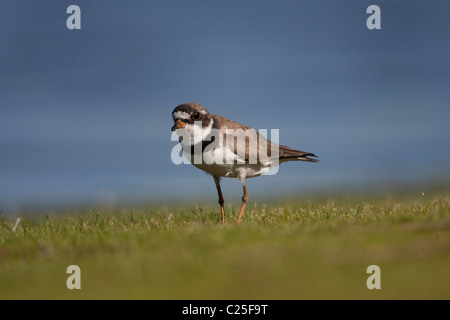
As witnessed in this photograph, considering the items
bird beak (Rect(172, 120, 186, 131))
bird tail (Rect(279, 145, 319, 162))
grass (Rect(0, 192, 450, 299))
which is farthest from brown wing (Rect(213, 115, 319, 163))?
grass (Rect(0, 192, 450, 299))

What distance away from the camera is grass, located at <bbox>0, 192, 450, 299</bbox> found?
540cm

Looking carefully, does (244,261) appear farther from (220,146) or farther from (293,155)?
(293,155)

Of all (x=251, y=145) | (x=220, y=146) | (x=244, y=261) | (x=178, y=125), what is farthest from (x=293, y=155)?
(x=244, y=261)

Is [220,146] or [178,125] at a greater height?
[178,125]

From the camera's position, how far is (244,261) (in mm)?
6051

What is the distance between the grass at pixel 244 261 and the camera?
5402 mm

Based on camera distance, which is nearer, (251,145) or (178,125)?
(178,125)

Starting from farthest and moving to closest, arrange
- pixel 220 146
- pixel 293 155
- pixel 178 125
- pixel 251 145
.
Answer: pixel 293 155 → pixel 251 145 → pixel 220 146 → pixel 178 125

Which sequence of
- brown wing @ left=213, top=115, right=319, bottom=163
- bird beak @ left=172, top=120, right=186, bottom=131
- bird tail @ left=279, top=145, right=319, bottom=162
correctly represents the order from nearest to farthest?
bird beak @ left=172, top=120, right=186, bottom=131 < brown wing @ left=213, top=115, right=319, bottom=163 < bird tail @ left=279, top=145, right=319, bottom=162

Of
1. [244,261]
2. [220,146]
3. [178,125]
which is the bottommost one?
[244,261]

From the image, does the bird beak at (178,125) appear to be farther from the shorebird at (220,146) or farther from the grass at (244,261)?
the grass at (244,261)

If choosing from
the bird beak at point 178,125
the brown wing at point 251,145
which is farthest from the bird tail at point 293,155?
the bird beak at point 178,125

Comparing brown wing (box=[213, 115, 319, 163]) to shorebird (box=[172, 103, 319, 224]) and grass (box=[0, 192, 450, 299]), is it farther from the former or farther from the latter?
grass (box=[0, 192, 450, 299])
